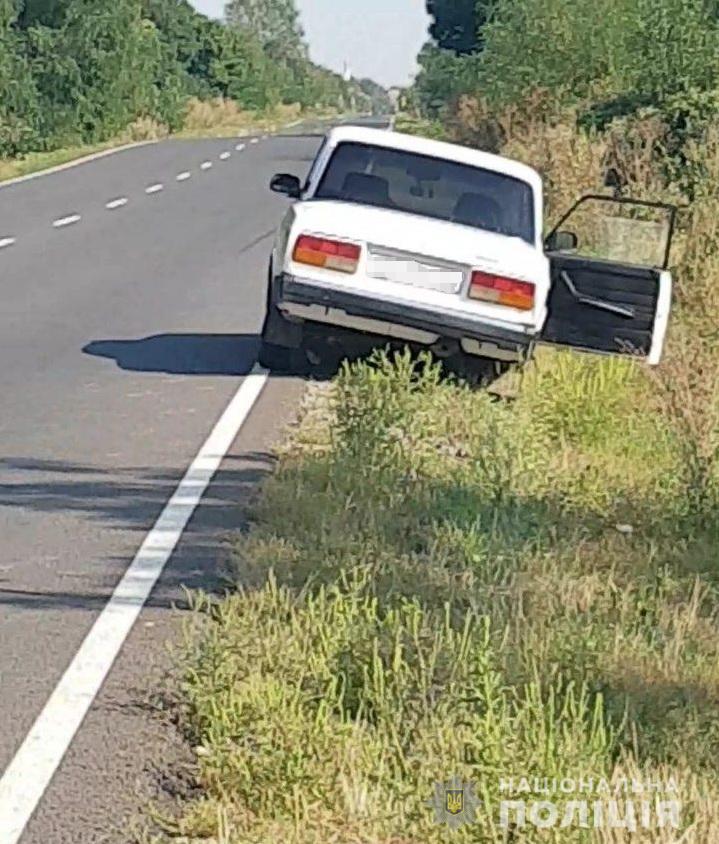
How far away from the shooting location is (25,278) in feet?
55.9

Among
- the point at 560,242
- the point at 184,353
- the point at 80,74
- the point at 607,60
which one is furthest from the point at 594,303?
the point at 80,74

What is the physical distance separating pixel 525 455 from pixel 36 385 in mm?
3489

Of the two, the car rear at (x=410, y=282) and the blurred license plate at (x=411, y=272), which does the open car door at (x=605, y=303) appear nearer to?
the car rear at (x=410, y=282)

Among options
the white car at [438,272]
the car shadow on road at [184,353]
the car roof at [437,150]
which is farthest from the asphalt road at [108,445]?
the car roof at [437,150]

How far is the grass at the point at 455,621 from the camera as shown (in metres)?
4.76

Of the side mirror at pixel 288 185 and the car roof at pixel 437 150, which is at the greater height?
the car roof at pixel 437 150

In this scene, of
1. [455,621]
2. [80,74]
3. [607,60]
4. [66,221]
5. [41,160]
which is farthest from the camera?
[80,74]

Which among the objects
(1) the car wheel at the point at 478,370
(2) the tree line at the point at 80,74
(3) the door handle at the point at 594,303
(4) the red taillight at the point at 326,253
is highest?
(4) the red taillight at the point at 326,253

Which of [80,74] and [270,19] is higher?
[80,74]

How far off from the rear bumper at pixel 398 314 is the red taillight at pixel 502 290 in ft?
0.47

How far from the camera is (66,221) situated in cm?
2370

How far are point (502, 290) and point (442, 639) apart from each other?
5.34 metres

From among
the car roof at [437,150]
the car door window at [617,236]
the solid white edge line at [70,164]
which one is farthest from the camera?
the solid white edge line at [70,164]

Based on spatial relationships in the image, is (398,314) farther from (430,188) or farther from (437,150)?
(437,150)
